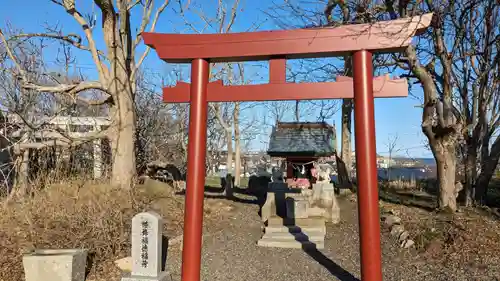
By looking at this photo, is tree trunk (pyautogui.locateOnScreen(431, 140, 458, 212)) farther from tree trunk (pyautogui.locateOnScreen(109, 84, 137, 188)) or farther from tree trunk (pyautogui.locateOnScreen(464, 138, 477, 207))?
tree trunk (pyautogui.locateOnScreen(109, 84, 137, 188))

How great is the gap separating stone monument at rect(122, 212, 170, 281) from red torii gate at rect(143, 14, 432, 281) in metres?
0.98

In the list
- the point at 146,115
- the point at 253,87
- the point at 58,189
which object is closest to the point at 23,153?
the point at 58,189

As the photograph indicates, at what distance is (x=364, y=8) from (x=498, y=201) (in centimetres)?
775

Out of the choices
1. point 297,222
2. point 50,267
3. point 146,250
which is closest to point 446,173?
point 297,222

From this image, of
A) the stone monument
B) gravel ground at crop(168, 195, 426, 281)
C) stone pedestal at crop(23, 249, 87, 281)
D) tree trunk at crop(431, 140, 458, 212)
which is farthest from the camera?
tree trunk at crop(431, 140, 458, 212)

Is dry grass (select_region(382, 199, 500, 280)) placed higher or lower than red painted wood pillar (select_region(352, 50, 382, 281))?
lower

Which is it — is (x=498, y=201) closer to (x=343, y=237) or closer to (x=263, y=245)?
(x=343, y=237)

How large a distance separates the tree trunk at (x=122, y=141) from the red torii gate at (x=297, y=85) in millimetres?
6542

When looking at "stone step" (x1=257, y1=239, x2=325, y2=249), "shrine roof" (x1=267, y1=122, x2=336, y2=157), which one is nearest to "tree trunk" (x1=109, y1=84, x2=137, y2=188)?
"stone step" (x1=257, y1=239, x2=325, y2=249)

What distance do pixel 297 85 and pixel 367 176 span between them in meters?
1.42

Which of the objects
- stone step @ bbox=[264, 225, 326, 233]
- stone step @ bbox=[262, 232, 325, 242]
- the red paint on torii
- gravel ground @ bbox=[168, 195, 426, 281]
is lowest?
gravel ground @ bbox=[168, 195, 426, 281]

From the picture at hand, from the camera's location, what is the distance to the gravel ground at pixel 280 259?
664cm

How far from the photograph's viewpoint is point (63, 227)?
7.10m

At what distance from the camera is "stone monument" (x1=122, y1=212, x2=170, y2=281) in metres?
6.07
